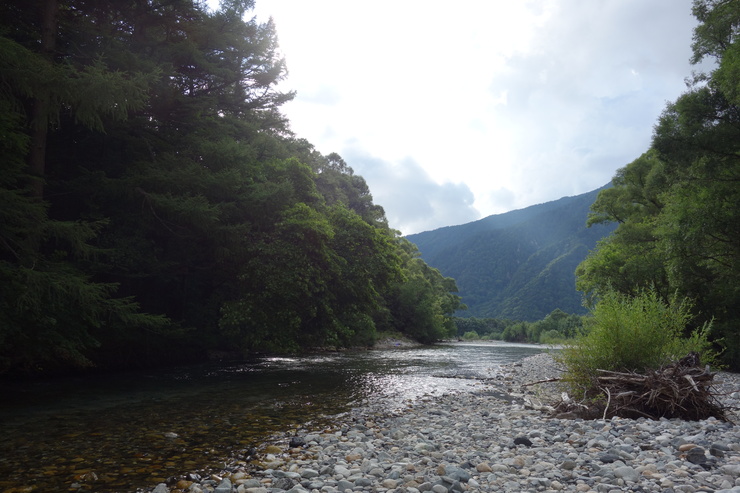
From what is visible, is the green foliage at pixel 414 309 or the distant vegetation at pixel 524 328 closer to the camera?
the green foliage at pixel 414 309

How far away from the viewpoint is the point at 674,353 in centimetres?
999

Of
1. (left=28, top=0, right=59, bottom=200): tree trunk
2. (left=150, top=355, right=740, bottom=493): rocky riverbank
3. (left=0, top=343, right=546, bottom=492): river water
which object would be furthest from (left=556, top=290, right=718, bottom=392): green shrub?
(left=28, top=0, right=59, bottom=200): tree trunk

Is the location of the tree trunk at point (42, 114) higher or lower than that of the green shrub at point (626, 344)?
higher

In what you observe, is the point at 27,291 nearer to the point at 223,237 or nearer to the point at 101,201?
the point at 101,201

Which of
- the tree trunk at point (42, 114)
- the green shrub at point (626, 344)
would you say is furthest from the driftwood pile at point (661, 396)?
the tree trunk at point (42, 114)

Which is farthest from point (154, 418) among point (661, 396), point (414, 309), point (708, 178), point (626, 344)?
Answer: point (414, 309)

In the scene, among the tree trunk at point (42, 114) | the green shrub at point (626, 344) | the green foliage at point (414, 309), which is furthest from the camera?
the green foliage at point (414, 309)

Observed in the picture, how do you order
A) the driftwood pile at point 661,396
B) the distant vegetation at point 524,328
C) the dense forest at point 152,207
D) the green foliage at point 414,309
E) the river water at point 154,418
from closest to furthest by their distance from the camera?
the river water at point 154,418 → the driftwood pile at point 661,396 → the dense forest at point 152,207 → the green foliage at point 414,309 → the distant vegetation at point 524,328

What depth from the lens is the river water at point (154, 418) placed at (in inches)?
229

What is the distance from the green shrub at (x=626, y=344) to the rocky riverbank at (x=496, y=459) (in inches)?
85.1

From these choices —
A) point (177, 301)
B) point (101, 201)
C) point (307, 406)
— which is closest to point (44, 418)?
point (307, 406)

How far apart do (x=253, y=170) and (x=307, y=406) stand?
15030 mm

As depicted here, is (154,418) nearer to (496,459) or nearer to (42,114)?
(496,459)

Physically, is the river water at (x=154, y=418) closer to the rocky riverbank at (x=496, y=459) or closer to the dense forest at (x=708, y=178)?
the rocky riverbank at (x=496, y=459)
